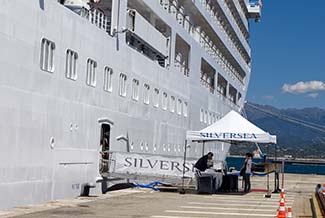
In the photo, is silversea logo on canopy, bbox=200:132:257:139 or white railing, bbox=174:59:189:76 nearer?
silversea logo on canopy, bbox=200:132:257:139

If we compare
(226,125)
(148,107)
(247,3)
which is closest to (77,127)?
(226,125)

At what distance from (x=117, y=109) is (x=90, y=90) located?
284cm

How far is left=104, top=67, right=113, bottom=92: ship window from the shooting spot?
66.1ft

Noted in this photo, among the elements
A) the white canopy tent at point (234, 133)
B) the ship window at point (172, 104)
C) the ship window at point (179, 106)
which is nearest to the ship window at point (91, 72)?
the white canopy tent at point (234, 133)

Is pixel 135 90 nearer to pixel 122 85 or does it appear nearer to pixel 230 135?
pixel 122 85

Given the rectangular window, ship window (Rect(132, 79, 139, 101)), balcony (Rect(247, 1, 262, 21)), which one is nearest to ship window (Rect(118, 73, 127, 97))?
ship window (Rect(132, 79, 139, 101))

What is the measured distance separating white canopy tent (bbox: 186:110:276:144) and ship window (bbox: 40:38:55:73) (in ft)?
24.3

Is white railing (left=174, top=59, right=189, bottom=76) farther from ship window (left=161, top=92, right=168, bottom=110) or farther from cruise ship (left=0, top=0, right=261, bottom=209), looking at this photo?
ship window (left=161, top=92, right=168, bottom=110)

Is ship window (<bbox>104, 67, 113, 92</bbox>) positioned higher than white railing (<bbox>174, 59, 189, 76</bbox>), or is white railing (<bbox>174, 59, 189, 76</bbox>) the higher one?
white railing (<bbox>174, 59, 189, 76</bbox>)

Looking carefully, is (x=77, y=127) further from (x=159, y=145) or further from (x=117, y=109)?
(x=159, y=145)

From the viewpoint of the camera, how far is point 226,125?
71.0 ft

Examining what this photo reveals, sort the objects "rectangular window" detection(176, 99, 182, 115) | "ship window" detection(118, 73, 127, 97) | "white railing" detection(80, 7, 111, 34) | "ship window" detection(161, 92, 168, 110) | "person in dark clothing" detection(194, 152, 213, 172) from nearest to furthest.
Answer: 1. "white railing" detection(80, 7, 111, 34)
2. "person in dark clothing" detection(194, 152, 213, 172)
3. "ship window" detection(118, 73, 127, 97)
4. "ship window" detection(161, 92, 168, 110)
5. "rectangular window" detection(176, 99, 182, 115)

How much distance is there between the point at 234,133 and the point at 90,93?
17.7 feet

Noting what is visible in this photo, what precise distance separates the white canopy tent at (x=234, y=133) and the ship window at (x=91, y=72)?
452cm
